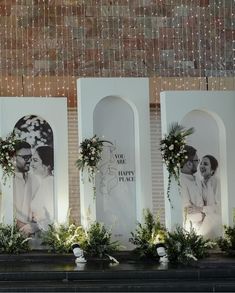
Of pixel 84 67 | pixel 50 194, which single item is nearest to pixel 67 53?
pixel 84 67

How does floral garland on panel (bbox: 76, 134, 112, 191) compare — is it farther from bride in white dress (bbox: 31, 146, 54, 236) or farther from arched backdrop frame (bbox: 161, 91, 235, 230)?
arched backdrop frame (bbox: 161, 91, 235, 230)

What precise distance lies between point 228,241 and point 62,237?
10.4 ft

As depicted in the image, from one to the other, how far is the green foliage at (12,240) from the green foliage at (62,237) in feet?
1.33

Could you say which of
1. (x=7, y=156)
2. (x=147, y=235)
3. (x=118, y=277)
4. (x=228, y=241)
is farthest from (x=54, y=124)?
(x=228, y=241)

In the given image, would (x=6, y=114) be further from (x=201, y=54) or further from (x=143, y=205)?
(x=201, y=54)

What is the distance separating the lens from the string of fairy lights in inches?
634

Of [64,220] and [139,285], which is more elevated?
[64,220]

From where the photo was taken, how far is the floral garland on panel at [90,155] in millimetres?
13156

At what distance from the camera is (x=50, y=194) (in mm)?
13844

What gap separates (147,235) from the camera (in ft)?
43.0

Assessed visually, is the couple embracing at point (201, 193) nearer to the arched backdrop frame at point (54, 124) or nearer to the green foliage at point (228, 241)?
the green foliage at point (228, 241)

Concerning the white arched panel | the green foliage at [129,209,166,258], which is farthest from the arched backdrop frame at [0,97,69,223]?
the green foliage at [129,209,166,258]

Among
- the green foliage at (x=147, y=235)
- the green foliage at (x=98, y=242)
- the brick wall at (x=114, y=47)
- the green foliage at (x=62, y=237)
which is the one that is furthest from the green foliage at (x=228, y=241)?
the brick wall at (x=114, y=47)

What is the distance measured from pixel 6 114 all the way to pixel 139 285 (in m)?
4.72
